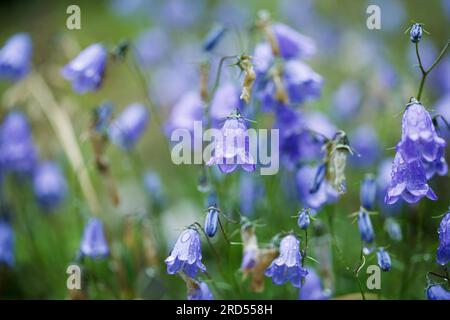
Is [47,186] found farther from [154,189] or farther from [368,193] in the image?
[368,193]

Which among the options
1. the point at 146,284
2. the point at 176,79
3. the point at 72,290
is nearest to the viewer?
the point at 72,290

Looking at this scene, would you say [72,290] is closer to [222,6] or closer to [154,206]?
[154,206]

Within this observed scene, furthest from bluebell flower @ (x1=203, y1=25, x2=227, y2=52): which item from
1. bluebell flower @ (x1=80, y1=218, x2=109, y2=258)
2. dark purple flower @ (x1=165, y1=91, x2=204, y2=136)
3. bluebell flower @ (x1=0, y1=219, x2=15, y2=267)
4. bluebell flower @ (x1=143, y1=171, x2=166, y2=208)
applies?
bluebell flower @ (x1=0, y1=219, x2=15, y2=267)

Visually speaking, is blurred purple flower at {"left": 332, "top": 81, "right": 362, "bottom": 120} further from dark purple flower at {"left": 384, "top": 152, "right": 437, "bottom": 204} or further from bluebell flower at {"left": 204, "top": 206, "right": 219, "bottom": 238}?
bluebell flower at {"left": 204, "top": 206, "right": 219, "bottom": 238}

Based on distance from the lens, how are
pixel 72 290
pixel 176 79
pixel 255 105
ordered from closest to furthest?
1. pixel 72 290
2. pixel 255 105
3. pixel 176 79

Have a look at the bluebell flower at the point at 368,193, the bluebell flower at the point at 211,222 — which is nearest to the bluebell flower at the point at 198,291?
the bluebell flower at the point at 211,222

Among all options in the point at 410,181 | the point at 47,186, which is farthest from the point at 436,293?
the point at 47,186
